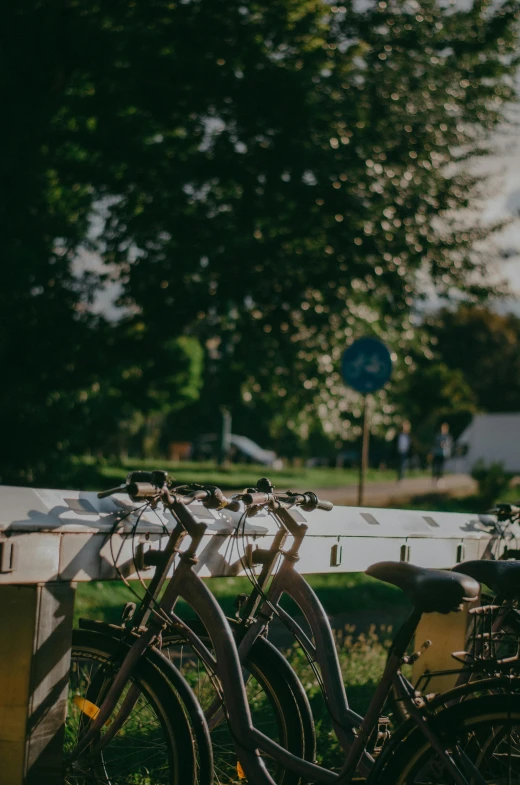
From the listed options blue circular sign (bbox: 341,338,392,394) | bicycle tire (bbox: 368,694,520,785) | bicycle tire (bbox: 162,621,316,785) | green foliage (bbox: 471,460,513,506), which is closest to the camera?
bicycle tire (bbox: 368,694,520,785)

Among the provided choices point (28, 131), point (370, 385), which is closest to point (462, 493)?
point (370, 385)

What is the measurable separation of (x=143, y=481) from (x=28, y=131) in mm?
9676

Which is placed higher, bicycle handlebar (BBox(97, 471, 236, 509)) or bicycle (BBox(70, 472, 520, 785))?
bicycle handlebar (BBox(97, 471, 236, 509))

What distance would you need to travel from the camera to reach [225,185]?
1220 cm

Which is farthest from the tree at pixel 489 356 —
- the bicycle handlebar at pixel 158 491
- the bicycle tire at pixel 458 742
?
the bicycle tire at pixel 458 742

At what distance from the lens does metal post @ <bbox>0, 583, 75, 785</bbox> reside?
110 inches

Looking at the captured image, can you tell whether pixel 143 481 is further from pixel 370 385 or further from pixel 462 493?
pixel 462 493

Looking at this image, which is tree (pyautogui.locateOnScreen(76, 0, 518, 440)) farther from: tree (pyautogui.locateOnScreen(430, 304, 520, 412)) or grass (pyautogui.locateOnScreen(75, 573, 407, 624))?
tree (pyautogui.locateOnScreen(430, 304, 520, 412))

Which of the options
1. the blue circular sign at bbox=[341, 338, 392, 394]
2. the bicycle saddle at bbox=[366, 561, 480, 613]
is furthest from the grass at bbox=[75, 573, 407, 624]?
the bicycle saddle at bbox=[366, 561, 480, 613]

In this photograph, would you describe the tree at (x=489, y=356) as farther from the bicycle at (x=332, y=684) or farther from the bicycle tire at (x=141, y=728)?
the bicycle tire at (x=141, y=728)

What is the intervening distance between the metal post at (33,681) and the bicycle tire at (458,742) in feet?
3.15

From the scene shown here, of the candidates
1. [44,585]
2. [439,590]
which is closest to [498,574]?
[439,590]

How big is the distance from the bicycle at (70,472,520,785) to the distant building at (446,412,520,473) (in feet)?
133

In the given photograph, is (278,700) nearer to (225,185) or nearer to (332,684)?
(332,684)
